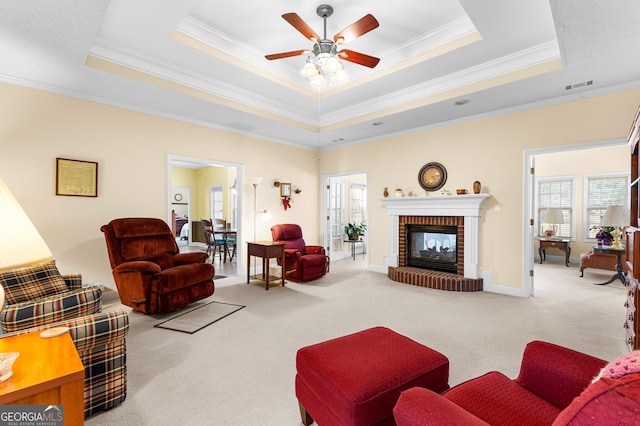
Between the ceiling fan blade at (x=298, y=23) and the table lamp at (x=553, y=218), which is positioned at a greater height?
the ceiling fan blade at (x=298, y=23)

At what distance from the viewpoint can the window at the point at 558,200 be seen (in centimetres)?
693

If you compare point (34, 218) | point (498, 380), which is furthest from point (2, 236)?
point (34, 218)

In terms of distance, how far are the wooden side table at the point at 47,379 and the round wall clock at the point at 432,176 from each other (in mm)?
5096

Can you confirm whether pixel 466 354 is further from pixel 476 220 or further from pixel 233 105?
pixel 233 105

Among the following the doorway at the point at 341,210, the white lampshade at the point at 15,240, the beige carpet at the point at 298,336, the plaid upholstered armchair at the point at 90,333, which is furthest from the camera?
the doorway at the point at 341,210

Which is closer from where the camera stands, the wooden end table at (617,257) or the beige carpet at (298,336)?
the beige carpet at (298,336)

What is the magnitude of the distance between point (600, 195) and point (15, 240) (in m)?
9.07

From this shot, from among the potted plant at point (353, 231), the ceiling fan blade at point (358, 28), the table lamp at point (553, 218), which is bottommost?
the potted plant at point (353, 231)

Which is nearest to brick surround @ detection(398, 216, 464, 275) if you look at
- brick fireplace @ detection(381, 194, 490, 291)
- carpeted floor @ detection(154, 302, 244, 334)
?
brick fireplace @ detection(381, 194, 490, 291)

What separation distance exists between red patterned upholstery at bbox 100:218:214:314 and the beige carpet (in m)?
0.29

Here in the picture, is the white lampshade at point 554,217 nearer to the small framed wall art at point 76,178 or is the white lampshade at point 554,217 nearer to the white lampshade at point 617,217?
the white lampshade at point 617,217

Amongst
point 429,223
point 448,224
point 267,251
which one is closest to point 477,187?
point 448,224

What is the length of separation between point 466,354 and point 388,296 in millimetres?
1791

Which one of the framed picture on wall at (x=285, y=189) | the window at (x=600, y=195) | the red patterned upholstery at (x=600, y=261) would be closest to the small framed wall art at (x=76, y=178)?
the framed picture on wall at (x=285, y=189)
